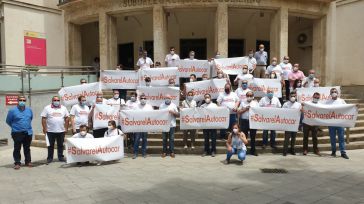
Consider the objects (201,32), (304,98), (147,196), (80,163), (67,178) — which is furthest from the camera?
(201,32)

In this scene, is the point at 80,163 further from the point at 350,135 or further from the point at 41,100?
the point at 350,135

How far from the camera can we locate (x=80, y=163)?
30.4 feet

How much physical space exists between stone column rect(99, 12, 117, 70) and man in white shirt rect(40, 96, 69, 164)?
8694mm

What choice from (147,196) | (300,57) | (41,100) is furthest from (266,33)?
(147,196)

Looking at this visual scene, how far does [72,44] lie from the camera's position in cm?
1989

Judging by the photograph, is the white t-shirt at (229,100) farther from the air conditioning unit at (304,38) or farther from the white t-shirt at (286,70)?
the air conditioning unit at (304,38)

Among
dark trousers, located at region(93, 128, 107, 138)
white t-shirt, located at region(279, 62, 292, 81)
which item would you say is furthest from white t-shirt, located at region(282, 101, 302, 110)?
dark trousers, located at region(93, 128, 107, 138)

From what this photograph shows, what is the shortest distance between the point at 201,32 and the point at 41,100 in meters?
10.8

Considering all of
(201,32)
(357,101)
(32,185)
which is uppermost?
(201,32)

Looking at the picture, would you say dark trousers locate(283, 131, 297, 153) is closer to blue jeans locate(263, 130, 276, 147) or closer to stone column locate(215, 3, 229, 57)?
blue jeans locate(263, 130, 276, 147)

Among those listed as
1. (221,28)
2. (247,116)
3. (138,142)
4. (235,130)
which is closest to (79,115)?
(138,142)

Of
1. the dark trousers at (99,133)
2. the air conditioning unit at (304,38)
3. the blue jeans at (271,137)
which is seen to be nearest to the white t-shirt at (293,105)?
the blue jeans at (271,137)

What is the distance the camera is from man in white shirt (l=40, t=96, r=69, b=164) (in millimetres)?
9453

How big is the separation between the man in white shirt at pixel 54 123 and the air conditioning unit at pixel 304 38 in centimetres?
1759
